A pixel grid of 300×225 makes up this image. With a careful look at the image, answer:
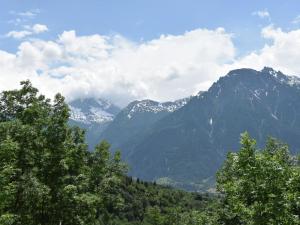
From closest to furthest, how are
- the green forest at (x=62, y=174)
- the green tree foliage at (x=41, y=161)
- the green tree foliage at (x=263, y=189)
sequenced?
the green tree foliage at (x=263, y=189), the green forest at (x=62, y=174), the green tree foliage at (x=41, y=161)

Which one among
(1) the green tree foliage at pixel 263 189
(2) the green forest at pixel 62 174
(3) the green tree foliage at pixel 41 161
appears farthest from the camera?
(3) the green tree foliage at pixel 41 161

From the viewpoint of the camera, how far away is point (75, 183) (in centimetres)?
4091

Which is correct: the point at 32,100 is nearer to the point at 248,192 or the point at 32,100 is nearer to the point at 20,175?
the point at 20,175

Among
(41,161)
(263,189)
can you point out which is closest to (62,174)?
(41,161)

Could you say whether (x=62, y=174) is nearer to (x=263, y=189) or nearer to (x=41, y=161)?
(x=41, y=161)

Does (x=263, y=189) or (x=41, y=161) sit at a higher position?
(x=41, y=161)

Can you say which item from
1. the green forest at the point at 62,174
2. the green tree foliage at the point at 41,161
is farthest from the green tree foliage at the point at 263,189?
the green tree foliage at the point at 41,161

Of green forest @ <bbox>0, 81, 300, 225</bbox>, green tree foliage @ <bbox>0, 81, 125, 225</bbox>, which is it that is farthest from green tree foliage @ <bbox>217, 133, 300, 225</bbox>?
green tree foliage @ <bbox>0, 81, 125, 225</bbox>

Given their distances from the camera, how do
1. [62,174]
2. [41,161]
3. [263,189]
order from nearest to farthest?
[263,189]
[41,161]
[62,174]

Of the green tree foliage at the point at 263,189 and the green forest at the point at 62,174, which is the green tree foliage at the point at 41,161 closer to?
the green forest at the point at 62,174

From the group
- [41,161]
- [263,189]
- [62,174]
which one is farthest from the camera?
[62,174]

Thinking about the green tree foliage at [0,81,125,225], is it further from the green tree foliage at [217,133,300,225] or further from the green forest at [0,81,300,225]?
the green tree foliage at [217,133,300,225]

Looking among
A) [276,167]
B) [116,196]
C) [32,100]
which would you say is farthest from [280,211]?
[116,196]

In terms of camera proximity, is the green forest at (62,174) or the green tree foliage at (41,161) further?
the green tree foliage at (41,161)
